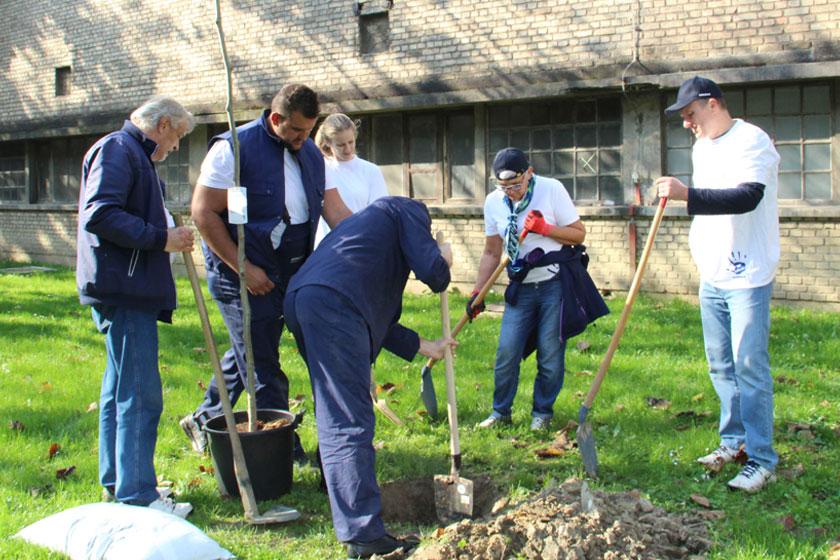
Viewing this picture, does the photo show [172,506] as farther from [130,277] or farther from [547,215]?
[547,215]

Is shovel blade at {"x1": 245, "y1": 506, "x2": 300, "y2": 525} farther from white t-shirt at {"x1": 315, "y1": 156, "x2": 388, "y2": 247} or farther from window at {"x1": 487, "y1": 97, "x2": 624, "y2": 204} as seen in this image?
window at {"x1": 487, "y1": 97, "x2": 624, "y2": 204}

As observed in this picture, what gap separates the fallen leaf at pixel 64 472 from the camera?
4350mm

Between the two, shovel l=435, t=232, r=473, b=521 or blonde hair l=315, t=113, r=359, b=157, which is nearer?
shovel l=435, t=232, r=473, b=521

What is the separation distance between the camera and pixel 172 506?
3.84 metres

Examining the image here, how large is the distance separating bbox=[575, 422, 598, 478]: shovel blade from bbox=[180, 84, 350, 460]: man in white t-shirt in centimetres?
176

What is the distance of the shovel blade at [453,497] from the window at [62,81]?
14610 millimetres

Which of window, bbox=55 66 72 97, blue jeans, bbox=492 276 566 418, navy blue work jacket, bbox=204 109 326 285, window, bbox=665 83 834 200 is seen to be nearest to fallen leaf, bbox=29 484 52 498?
navy blue work jacket, bbox=204 109 326 285

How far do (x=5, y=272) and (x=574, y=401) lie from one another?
1249cm

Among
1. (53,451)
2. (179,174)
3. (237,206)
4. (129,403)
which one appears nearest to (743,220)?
(237,206)

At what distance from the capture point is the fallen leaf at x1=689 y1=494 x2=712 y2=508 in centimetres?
394

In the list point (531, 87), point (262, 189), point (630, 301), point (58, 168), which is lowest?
point (630, 301)

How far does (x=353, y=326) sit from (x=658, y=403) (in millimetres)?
3168

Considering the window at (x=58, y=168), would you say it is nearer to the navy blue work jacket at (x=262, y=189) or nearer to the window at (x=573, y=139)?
the window at (x=573, y=139)

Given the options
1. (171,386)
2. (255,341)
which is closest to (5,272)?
(171,386)
